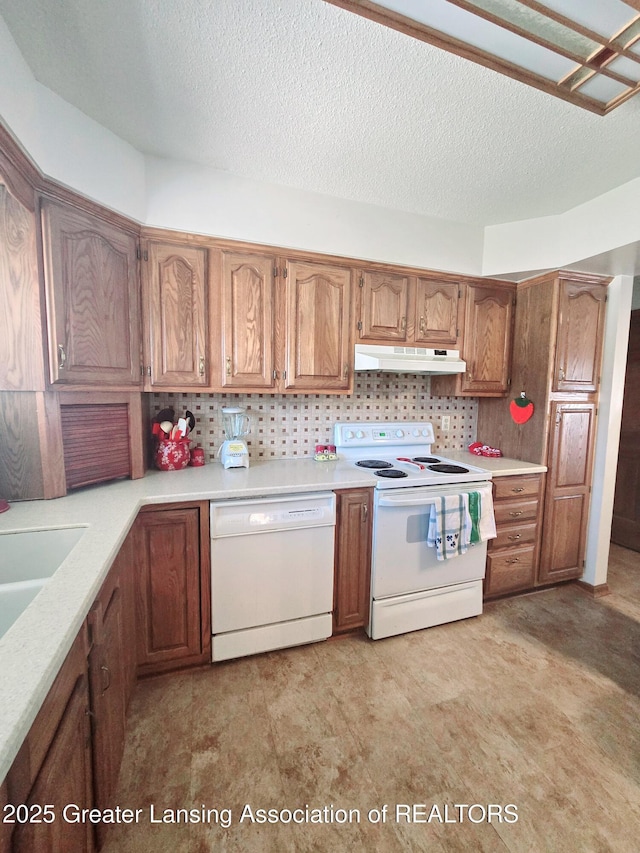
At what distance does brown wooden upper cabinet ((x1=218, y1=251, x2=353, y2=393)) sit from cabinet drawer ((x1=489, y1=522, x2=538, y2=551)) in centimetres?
139

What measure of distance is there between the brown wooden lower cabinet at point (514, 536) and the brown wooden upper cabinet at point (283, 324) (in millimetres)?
1272

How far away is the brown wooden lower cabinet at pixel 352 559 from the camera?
1965 millimetres

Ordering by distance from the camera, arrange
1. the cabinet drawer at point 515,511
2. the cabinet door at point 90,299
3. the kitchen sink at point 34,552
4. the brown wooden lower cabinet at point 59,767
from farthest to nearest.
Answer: the cabinet drawer at point 515,511, the cabinet door at point 90,299, the kitchen sink at point 34,552, the brown wooden lower cabinet at point 59,767

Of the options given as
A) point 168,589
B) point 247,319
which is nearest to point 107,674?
point 168,589

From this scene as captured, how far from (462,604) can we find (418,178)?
2.44 m

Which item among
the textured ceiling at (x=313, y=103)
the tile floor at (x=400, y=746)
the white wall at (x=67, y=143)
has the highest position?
the textured ceiling at (x=313, y=103)

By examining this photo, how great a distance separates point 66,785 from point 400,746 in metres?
1.22

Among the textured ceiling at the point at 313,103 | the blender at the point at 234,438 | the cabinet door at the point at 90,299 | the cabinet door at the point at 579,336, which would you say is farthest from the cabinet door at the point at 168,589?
the cabinet door at the point at 579,336

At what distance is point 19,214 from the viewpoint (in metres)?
1.39

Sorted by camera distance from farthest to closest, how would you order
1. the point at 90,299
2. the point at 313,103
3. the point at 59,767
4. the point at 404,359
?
1. the point at 404,359
2. the point at 90,299
3. the point at 313,103
4. the point at 59,767

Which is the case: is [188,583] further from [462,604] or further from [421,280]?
[421,280]

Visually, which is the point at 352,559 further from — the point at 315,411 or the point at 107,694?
the point at 107,694

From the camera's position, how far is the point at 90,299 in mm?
1601

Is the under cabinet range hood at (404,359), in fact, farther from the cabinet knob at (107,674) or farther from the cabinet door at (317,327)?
Result: the cabinet knob at (107,674)
